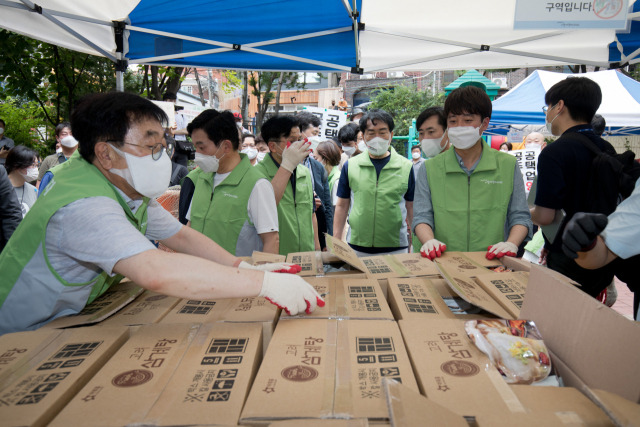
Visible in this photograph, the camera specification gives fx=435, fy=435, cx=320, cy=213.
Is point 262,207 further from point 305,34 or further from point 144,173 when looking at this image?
point 305,34

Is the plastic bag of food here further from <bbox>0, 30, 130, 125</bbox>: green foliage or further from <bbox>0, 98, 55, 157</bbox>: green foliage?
<bbox>0, 98, 55, 157</bbox>: green foliage

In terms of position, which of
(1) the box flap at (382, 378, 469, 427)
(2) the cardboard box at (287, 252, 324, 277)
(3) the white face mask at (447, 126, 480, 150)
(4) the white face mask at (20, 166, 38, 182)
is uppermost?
(3) the white face mask at (447, 126, 480, 150)

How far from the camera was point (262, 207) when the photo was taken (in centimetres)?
274

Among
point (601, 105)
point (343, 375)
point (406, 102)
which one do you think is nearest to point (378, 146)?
point (343, 375)

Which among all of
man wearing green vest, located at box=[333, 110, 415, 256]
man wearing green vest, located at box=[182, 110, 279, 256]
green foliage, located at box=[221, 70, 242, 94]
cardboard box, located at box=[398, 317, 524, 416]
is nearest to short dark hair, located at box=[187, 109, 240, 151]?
man wearing green vest, located at box=[182, 110, 279, 256]

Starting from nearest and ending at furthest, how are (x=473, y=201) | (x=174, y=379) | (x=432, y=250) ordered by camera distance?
(x=174, y=379), (x=432, y=250), (x=473, y=201)

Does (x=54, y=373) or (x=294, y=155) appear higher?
(x=294, y=155)

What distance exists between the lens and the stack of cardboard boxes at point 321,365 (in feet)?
3.00

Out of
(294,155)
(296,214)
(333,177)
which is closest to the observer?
(294,155)

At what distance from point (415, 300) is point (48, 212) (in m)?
1.31

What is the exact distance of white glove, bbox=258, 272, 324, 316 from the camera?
1.39 metres

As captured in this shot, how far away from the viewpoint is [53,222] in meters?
1.48

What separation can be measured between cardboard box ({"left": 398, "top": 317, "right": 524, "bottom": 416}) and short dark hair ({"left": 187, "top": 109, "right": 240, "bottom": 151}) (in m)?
2.06

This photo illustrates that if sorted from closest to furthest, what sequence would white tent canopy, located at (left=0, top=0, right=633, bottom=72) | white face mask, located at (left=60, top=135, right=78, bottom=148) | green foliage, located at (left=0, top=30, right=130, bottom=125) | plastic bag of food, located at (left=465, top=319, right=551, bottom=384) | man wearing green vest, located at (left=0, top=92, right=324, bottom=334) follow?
plastic bag of food, located at (left=465, top=319, right=551, bottom=384), man wearing green vest, located at (left=0, top=92, right=324, bottom=334), white tent canopy, located at (left=0, top=0, right=633, bottom=72), white face mask, located at (left=60, top=135, right=78, bottom=148), green foliage, located at (left=0, top=30, right=130, bottom=125)
